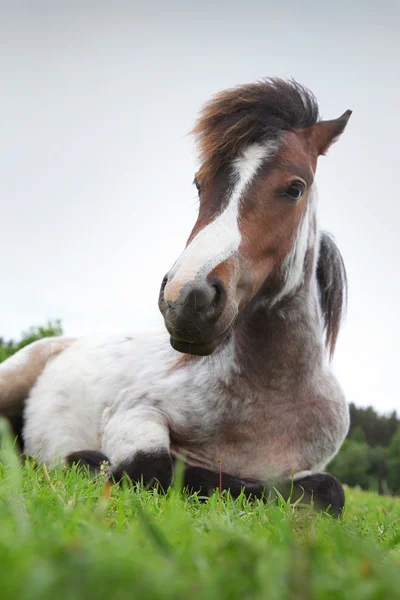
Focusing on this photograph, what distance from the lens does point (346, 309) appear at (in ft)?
13.2

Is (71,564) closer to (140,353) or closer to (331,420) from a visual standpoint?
(331,420)

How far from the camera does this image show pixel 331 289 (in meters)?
3.97

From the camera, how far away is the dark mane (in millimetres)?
3234

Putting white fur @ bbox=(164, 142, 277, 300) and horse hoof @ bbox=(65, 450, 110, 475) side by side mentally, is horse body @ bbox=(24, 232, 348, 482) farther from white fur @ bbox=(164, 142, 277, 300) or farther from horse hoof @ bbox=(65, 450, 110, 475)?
white fur @ bbox=(164, 142, 277, 300)

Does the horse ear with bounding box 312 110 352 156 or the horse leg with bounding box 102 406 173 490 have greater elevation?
the horse ear with bounding box 312 110 352 156

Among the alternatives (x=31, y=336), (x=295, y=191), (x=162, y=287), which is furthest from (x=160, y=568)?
(x=31, y=336)

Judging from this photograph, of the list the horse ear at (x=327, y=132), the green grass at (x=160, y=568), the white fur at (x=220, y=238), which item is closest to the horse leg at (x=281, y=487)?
the white fur at (x=220, y=238)

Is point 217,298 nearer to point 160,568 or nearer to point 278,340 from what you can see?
point 278,340

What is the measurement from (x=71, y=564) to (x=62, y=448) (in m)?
3.60

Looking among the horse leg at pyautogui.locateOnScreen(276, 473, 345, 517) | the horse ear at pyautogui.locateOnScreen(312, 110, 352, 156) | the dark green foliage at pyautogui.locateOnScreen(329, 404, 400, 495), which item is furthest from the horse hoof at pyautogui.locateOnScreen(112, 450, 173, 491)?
the dark green foliage at pyautogui.locateOnScreen(329, 404, 400, 495)

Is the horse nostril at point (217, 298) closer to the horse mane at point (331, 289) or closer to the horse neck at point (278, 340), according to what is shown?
the horse neck at point (278, 340)

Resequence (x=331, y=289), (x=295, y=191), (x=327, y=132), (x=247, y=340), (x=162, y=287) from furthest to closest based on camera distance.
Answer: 1. (x=331, y=289)
2. (x=327, y=132)
3. (x=247, y=340)
4. (x=295, y=191)
5. (x=162, y=287)

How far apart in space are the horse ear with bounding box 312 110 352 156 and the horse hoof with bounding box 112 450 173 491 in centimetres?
224

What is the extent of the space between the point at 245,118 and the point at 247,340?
1350 millimetres
